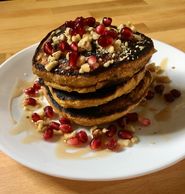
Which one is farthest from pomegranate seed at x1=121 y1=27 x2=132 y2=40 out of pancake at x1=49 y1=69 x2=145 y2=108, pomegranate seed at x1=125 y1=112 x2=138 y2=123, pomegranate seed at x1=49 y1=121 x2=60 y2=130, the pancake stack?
pomegranate seed at x1=49 y1=121 x2=60 y2=130

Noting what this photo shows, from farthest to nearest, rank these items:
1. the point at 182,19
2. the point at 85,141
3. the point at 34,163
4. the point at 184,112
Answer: the point at 182,19
the point at 184,112
the point at 85,141
the point at 34,163

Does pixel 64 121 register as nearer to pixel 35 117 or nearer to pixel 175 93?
pixel 35 117

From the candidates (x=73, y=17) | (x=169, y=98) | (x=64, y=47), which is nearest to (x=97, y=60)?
(x=64, y=47)

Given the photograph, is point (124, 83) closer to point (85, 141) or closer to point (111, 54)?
point (111, 54)

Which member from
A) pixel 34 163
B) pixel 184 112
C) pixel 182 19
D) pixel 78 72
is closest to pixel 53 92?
pixel 78 72

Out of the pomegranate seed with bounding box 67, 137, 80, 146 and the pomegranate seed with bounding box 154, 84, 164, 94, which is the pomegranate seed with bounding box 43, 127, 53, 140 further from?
the pomegranate seed with bounding box 154, 84, 164, 94

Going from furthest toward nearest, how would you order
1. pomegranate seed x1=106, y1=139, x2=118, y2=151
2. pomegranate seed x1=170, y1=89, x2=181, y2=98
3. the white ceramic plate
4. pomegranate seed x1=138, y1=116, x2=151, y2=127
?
pomegranate seed x1=170, y1=89, x2=181, y2=98 → pomegranate seed x1=138, y1=116, x2=151, y2=127 → pomegranate seed x1=106, y1=139, x2=118, y2=151 → the white ceramic plate

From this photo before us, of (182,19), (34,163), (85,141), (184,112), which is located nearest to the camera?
(34,163)
